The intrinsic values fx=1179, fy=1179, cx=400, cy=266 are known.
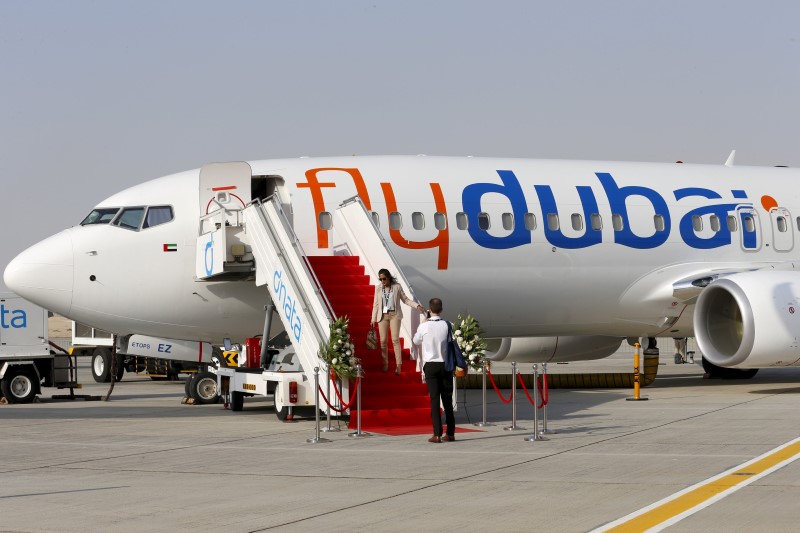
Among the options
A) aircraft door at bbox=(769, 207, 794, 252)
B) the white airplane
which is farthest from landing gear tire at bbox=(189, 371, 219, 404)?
aircraft door at bbox=(769, 207, 794, 252)

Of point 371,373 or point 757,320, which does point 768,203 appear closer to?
point 757,320

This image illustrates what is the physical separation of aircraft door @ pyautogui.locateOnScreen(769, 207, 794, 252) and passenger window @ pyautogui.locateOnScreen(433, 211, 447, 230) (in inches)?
299

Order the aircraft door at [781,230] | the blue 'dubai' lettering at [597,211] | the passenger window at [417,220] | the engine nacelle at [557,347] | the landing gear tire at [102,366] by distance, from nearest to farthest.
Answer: the passenger window at [417,220] → the blue 'dubai' lettering at [597,211] → the aircraft door at [781,230] → the engine nacelle at [557,347] → the landing gear tire at [102,366]

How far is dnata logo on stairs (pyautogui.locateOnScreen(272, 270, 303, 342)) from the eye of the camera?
1686cm

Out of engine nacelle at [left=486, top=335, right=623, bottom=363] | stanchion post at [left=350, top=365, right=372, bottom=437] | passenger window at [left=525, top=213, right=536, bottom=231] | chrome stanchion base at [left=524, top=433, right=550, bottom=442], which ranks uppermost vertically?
passenger window at [left=525, top=213, right=536, bottom=231]

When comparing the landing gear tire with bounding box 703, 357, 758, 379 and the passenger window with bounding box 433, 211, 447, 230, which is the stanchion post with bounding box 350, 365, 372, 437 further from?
the landing gear tire with bounding box 703, 357, 758, 379

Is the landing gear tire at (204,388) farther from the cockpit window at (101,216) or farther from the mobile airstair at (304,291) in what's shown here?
the cockpit window at (101,216)

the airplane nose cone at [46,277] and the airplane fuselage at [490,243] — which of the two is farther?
the airplane fuselage at [490,243]

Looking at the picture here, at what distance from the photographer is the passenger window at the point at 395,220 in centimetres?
2028

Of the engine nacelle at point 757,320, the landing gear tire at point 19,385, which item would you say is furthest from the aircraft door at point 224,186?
the engine nacelle at point 757,320

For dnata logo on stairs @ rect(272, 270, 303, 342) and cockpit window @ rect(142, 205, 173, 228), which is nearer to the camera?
dnata logo on stairs @ rect(272, 270, 303, 342)

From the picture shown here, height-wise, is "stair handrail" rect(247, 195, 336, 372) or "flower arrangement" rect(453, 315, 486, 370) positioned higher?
"stair handrail" rect(247, 195, 336, 372)

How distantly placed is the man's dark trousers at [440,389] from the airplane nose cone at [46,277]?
7.52 m

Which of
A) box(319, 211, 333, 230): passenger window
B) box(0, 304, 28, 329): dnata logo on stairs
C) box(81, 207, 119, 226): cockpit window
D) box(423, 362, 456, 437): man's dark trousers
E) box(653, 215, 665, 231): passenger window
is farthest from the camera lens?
box(653, 215, 665, 231): passenger window
